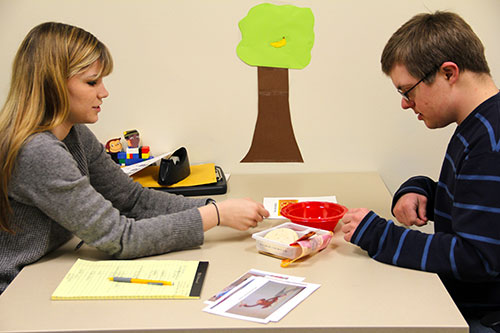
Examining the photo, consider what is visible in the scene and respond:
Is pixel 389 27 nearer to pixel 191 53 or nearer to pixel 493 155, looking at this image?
pixel 191 53

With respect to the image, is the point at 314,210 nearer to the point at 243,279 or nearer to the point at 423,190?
the point at 423,190

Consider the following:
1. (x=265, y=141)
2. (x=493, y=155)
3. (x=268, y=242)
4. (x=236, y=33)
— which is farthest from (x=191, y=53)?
(x=493, y=155)

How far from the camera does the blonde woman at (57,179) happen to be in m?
1.11

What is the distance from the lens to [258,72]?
78.5 inches

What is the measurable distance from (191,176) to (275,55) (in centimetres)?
57

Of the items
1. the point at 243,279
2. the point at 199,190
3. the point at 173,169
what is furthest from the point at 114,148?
the point at 243,279

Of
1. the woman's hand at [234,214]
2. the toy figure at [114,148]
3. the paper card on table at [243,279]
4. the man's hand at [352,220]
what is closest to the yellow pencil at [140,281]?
the paper card on table at [243,279]

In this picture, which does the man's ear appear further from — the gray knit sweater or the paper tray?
the gray knit sweater

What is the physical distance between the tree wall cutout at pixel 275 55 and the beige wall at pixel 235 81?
1.2 inches

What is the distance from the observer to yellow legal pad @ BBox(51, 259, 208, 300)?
999mm

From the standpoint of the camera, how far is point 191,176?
190 cm

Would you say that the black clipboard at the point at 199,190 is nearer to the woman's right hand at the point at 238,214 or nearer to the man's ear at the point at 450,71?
the woman's right hand at the point at 238,214

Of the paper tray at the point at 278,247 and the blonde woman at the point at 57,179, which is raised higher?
the blonde woman at the point at 57,179

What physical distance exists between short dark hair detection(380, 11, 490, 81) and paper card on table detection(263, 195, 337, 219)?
0.56 meters
